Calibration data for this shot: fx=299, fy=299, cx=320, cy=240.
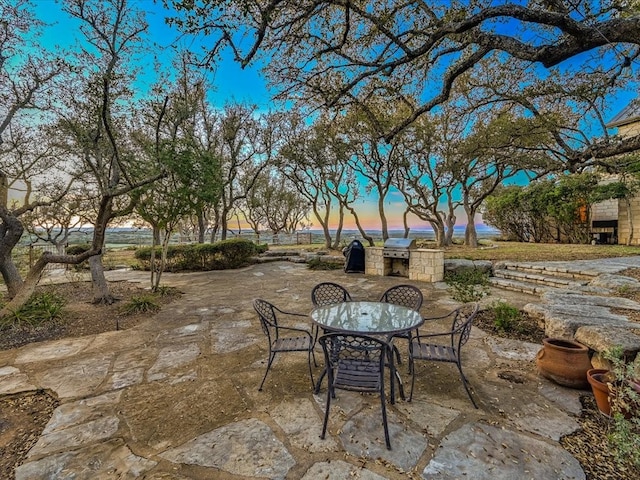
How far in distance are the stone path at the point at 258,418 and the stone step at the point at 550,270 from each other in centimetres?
388

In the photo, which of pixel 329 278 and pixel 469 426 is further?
pixel 329 278

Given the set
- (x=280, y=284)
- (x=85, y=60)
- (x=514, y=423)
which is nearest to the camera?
(x=514, y=423)

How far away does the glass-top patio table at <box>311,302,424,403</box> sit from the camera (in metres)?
2.34

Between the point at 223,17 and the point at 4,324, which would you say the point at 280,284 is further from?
the point at 223,17

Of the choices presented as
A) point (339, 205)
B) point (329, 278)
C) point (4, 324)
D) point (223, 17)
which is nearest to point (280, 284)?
point (329, 278)

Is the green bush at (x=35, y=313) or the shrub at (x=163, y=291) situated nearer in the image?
the green bush at (x=35, y=313)

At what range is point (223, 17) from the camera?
346 centimetres

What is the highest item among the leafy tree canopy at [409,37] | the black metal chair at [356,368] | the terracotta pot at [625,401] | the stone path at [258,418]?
the leafy tree canopy at [409,37]

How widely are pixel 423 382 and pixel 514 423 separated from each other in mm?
731

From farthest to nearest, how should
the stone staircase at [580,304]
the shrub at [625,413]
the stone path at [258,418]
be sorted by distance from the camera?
the stone staircase at [580,304], the stone path at [258,418], the shrub at [625,413]

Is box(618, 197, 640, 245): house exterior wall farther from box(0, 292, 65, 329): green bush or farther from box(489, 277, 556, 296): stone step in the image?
box(0, 292, 65, 329): green bush

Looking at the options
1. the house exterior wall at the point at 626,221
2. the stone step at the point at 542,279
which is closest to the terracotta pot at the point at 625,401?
the stone step at the point at 542,279

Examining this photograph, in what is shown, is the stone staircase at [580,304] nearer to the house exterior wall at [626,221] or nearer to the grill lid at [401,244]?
the grill lid at [401,244]

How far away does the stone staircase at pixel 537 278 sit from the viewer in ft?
18.7
